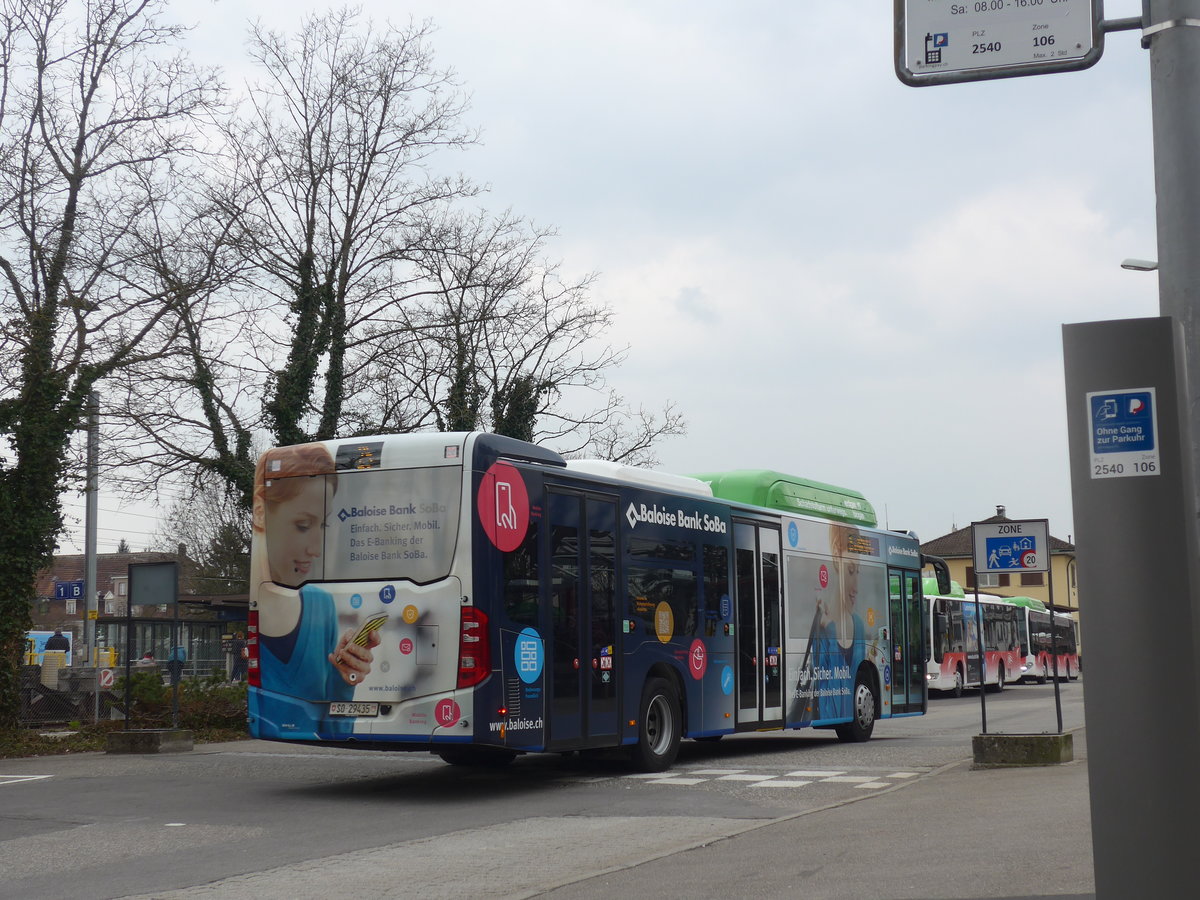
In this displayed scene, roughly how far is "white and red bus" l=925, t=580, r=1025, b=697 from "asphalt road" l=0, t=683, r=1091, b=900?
839 inches

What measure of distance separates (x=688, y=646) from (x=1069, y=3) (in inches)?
442

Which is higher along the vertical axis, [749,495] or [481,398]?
[481,398]

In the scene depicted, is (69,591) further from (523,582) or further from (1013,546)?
(1013,546)

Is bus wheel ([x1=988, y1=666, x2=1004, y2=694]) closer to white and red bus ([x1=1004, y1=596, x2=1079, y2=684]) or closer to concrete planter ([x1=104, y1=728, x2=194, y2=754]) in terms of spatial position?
white and red bus ([x1=1004, y1=596, x2=1079, y2=684])

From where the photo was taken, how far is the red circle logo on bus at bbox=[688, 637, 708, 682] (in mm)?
15539

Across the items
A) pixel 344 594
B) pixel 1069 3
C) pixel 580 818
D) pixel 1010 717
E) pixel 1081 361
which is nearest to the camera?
pixel 1081 361

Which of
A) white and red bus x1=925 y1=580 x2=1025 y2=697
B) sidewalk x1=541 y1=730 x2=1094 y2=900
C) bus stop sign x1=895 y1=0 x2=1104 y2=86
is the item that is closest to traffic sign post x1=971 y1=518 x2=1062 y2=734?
sidewalk x1=541 y1=730 x2=1094 y2=900

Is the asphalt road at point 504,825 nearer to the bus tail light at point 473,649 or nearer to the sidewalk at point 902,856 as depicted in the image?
the sidewalk at point 902,856

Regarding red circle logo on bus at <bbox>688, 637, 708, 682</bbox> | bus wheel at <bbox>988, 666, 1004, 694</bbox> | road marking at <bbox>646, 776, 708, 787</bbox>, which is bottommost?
bus wheel at <bbox>988, 666, 1004, 694</bbox>

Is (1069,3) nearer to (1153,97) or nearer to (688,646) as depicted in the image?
(1153,97)

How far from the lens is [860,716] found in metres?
20.0

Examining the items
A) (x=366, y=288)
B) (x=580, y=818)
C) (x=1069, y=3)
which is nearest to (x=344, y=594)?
(x=580, y=818)

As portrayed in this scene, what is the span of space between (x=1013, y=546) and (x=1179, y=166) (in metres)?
11.2

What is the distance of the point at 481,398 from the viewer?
31.0 meters
